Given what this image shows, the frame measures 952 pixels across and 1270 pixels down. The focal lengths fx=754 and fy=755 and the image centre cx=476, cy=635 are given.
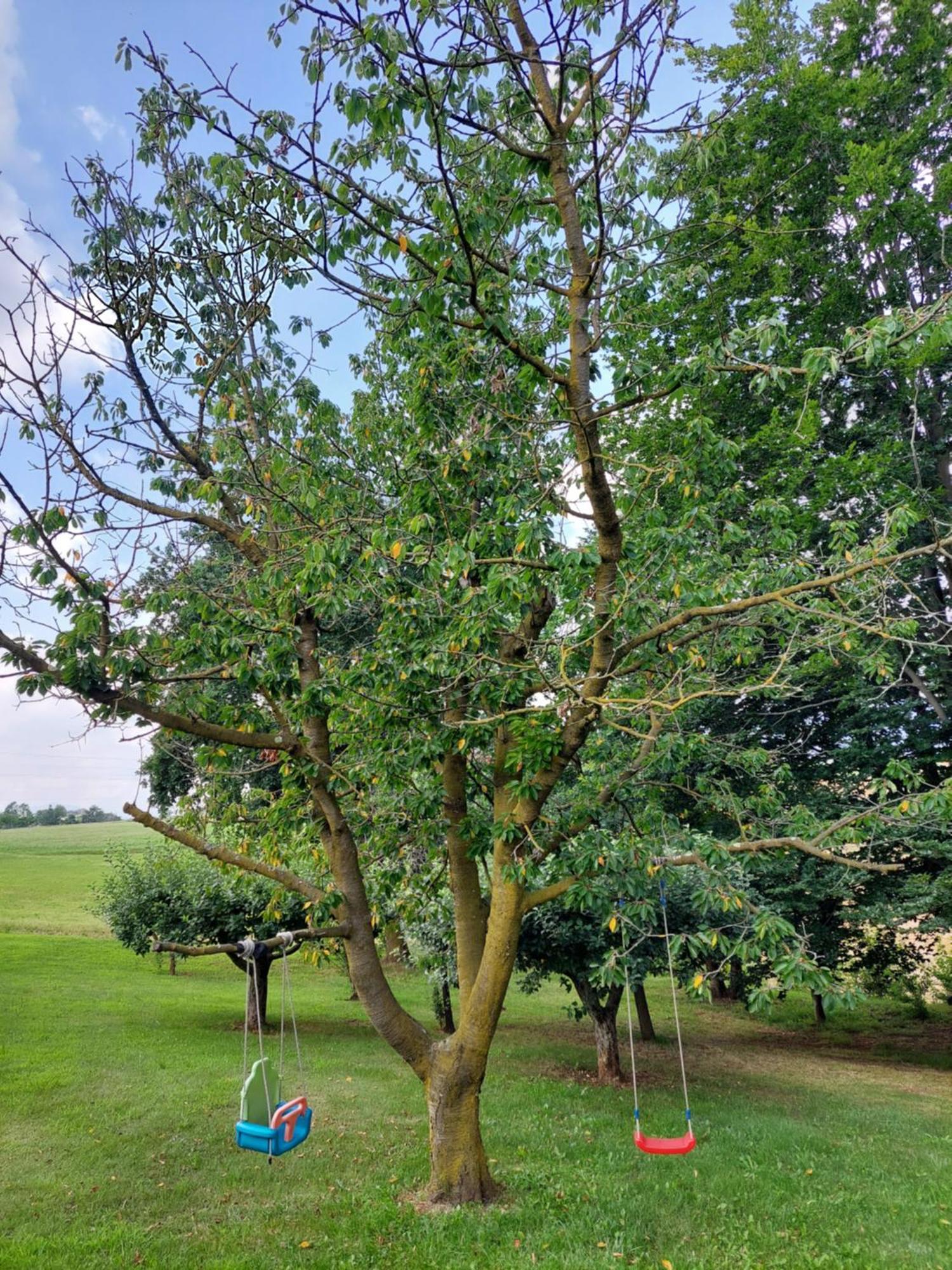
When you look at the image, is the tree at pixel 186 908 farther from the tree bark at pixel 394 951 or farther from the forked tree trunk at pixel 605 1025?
the forked tree trunk at pixel 605 1025

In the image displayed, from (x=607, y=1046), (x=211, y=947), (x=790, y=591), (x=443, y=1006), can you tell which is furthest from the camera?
(x=443, y=1006)

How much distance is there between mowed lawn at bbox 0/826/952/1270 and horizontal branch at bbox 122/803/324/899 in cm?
232

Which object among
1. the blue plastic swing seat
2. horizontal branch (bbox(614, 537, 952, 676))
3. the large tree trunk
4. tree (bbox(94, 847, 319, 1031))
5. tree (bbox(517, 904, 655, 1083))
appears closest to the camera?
horizontal branch (bbox(614, 537, 952, 676))

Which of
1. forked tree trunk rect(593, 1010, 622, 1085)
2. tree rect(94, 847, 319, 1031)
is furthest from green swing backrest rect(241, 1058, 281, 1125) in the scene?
tree rect(94, 847, 319, 1031)

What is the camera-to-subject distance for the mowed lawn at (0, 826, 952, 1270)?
515cm

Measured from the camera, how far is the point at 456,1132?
5.62 meters

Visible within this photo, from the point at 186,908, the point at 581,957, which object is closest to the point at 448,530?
the point at 581,957

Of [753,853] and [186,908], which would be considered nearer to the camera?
[753,853]

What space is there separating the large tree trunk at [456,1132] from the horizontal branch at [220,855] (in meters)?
1.63

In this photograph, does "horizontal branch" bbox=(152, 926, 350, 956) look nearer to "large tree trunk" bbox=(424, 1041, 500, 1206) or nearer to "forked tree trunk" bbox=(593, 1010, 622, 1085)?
"large tree trunk" bbox=(424, 1041, 500, 1206)

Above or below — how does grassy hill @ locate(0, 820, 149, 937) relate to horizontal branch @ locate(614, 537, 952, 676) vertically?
below

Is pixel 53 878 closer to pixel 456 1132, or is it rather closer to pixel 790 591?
pixel 456 1132

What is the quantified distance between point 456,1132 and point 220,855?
2.71 metres

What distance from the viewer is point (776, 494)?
11.3 meters
